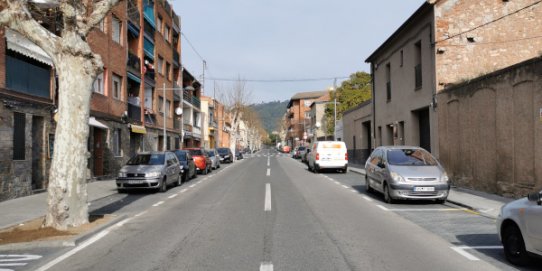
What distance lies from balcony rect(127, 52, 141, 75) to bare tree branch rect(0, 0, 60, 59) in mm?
19288

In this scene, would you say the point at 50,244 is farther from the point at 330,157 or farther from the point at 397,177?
the point at 330,157

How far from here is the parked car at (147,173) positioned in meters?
16.3

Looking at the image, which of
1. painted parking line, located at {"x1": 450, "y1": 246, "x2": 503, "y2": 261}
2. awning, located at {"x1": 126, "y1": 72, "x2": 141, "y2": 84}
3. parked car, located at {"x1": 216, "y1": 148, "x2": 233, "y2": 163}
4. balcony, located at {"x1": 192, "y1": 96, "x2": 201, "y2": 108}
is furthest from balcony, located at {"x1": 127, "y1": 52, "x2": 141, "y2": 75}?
painted parking line, located at {"x1": 450, "y1": 246, "x2": 503, "y2": 261}

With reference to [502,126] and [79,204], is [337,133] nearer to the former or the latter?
[502,126]

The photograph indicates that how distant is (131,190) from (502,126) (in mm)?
12931

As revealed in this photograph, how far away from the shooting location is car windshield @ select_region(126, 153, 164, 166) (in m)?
17.5

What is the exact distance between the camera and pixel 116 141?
25.5 meters

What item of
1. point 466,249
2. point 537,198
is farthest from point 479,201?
point 537,198

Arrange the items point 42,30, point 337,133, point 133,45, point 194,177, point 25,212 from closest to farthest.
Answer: point 42,30 → point 25,212 → point 194,177 → point 133,45 → point 337,133

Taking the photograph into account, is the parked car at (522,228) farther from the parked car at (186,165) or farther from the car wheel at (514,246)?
the parked car at (186,165)

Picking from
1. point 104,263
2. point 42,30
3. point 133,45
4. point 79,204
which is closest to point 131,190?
point 79,204

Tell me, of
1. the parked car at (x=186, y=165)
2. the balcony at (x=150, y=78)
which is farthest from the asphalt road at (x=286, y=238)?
the balcony at (x=150, y=78)

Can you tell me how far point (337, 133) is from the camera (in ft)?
171

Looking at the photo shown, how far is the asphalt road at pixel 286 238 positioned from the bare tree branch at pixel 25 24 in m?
3.76
